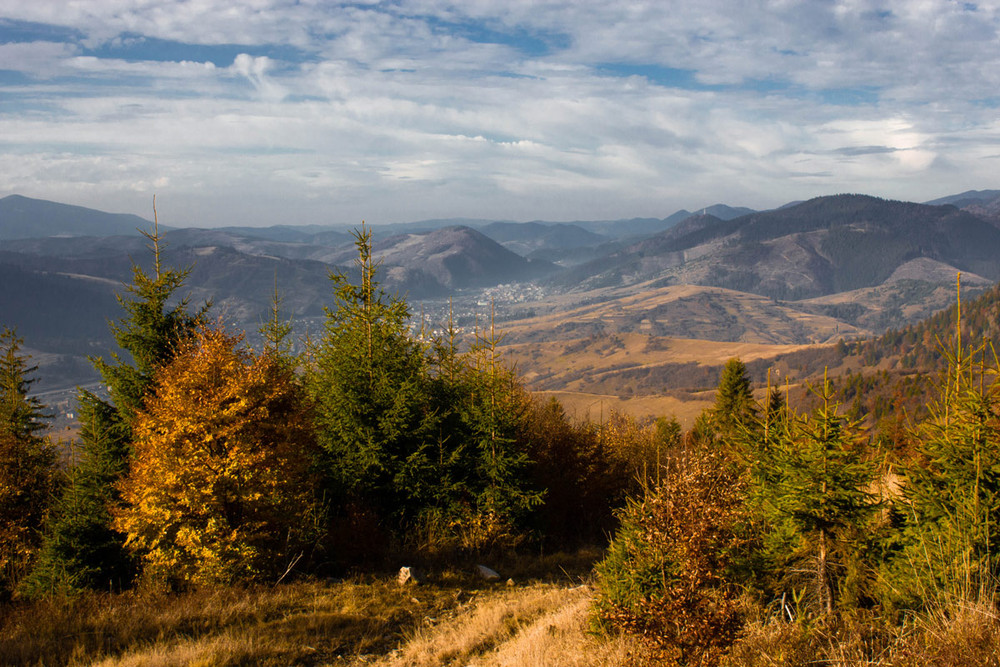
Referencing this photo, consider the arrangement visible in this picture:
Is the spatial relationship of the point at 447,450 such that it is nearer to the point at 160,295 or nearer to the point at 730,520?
the point at 160,295

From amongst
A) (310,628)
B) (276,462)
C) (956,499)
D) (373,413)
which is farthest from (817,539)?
(373,413)

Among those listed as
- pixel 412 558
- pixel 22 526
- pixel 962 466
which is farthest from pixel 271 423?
pixel 962 466

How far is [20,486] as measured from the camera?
650 inches

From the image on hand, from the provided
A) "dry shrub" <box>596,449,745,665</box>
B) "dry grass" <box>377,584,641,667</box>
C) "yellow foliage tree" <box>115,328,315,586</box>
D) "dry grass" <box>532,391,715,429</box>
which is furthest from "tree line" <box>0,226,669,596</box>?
"dry grass" <box>532,391,715,429</box>

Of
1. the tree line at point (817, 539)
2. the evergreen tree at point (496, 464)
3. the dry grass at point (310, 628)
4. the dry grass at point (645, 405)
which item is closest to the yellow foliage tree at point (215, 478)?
the dry grass at point (310, 628)

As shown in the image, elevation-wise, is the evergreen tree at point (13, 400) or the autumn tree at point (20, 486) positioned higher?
the evergreen tree at point (13, 400)

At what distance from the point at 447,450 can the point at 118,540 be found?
8213mm

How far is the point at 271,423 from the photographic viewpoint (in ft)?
45.0

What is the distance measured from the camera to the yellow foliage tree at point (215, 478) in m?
12.5

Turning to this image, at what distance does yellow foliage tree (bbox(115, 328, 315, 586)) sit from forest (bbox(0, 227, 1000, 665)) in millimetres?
59

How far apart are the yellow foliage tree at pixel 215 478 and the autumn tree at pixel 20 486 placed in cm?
394

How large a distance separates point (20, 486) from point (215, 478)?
26.6 feet

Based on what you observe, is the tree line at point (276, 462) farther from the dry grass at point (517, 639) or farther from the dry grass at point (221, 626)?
the dry grass at point (517, 639)

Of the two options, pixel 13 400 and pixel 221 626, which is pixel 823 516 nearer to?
pixel 221 626
